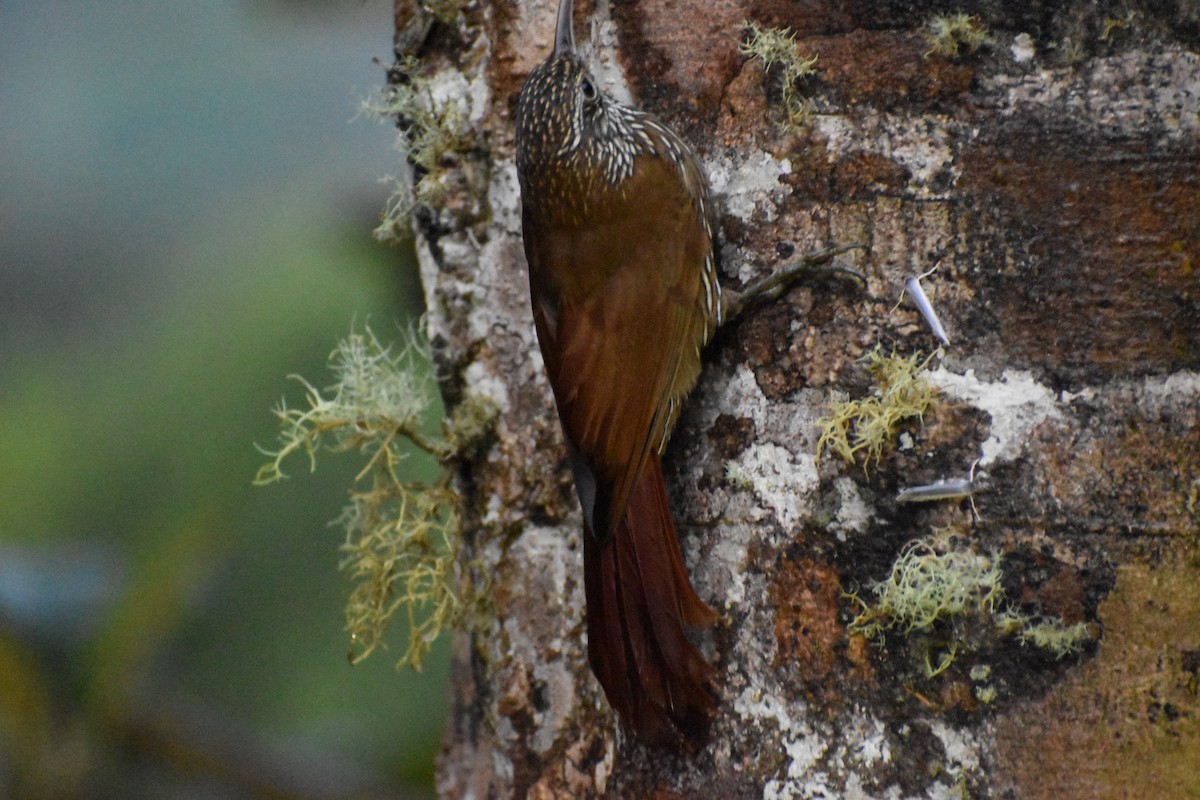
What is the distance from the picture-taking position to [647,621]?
6.30ft

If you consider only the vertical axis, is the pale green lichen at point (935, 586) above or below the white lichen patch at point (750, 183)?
below

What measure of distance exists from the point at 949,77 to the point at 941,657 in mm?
899

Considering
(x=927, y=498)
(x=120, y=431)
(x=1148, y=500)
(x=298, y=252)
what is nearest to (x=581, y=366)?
(x=927, y=498)

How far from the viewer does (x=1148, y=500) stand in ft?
5.44

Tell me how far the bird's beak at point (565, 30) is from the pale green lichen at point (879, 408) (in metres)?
0.83

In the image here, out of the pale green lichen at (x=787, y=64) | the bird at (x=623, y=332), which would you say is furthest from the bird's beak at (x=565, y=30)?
the pale green lichen at (x=787, y=64)

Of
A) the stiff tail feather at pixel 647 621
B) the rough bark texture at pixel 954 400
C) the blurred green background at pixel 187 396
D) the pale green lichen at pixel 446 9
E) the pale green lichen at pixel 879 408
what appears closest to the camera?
the rough bark texture at pixel 954 400

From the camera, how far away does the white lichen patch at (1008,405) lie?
1.71 m

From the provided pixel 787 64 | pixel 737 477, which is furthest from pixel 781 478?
pixel 787 64

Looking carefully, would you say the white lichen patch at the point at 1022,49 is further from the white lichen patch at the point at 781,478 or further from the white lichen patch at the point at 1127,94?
the white lichen patch at the point at 781,478

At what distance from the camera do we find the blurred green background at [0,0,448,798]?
3.16m

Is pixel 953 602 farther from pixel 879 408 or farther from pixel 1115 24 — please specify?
pixel 1115 24

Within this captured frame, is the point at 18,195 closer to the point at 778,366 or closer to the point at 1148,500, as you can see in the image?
the point at 778,366

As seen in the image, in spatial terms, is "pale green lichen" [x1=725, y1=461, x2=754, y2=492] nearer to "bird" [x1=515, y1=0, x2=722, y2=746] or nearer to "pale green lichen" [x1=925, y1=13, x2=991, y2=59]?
"bird" [x1=515, y1=0, x2=722, y2=746]
